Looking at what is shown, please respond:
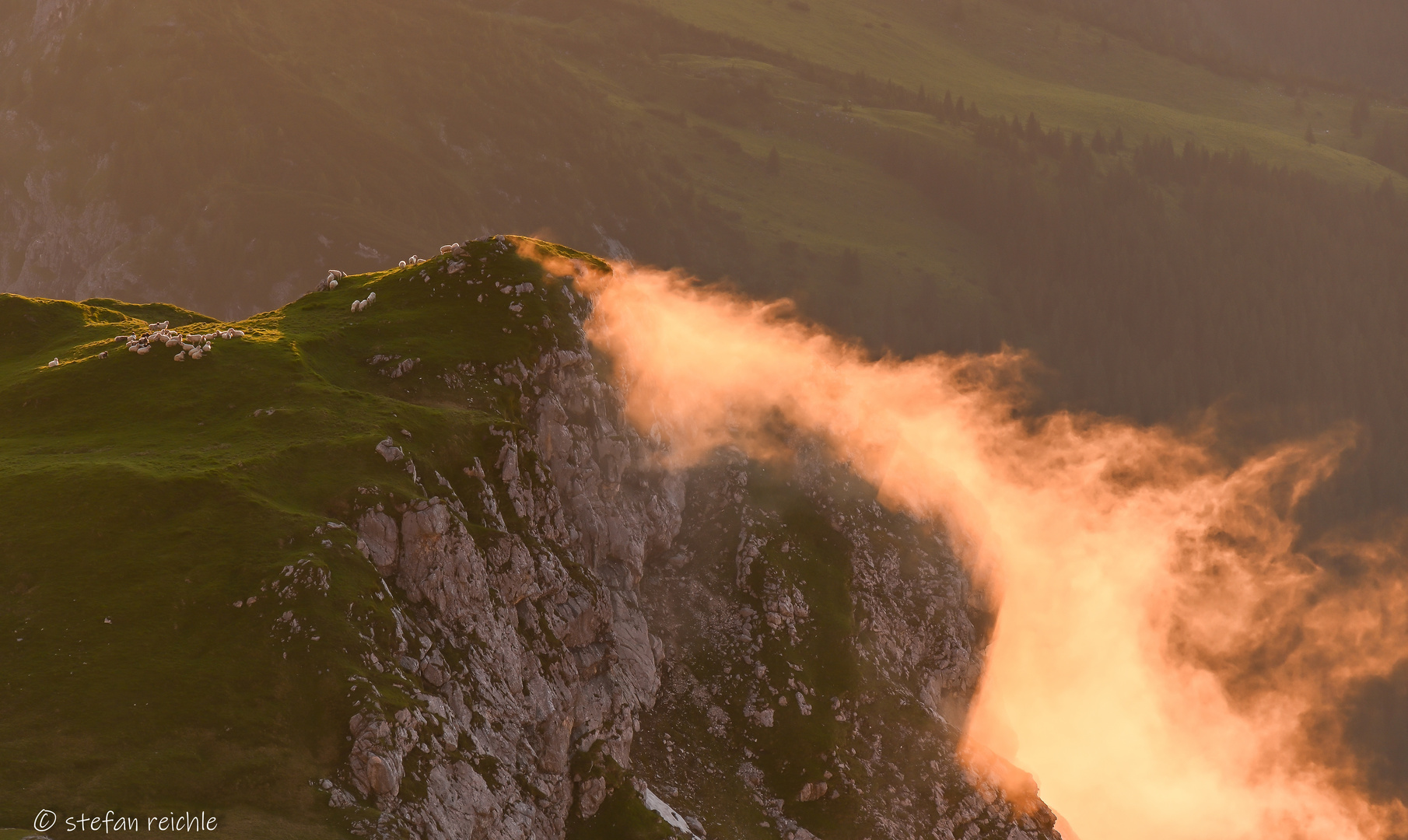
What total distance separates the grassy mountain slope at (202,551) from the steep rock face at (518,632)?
167cm

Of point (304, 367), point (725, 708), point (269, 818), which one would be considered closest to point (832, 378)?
point (725, 708)

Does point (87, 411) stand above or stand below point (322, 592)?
below

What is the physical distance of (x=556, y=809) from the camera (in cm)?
5138

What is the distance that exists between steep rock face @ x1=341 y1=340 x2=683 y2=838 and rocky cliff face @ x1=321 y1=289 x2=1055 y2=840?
123 mm

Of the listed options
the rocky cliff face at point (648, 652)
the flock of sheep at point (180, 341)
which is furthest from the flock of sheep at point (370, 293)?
the rocky cliff face at point (648, 652)

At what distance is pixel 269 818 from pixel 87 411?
27369 mm

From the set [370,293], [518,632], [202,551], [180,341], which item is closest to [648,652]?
[518,632]

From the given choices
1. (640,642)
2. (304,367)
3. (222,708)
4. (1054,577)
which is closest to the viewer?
(222,708)

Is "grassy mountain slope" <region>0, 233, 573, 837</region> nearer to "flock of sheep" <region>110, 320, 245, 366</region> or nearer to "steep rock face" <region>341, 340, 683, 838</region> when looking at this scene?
"flock of sheep" <region>110, 320, 245, 366</region>

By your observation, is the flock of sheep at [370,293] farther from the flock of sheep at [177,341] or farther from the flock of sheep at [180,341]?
the flock of sheep at [180,341]

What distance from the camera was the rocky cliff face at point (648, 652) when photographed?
1860 inches

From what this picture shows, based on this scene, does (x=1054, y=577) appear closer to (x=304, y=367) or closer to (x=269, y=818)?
(x=304, y=367)

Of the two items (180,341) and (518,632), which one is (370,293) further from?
(518,632)

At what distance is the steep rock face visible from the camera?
42.8 meters
